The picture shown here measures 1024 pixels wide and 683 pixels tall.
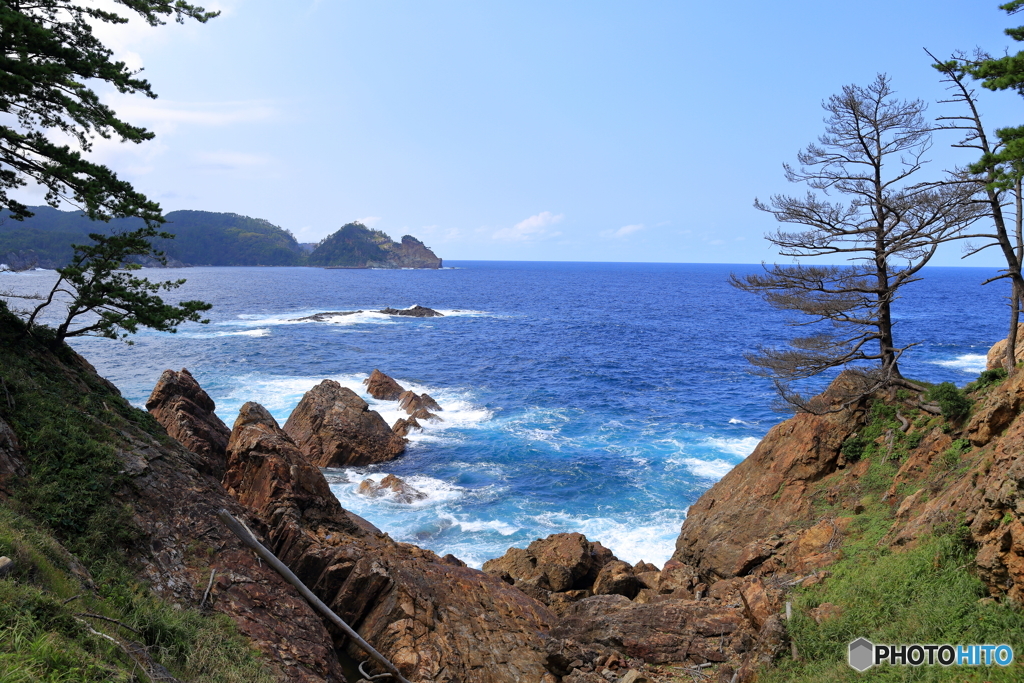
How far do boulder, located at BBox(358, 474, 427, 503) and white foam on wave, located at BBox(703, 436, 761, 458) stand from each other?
17.7 meters

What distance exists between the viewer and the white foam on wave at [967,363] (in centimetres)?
4971

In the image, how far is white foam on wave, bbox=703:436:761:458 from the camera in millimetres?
32031

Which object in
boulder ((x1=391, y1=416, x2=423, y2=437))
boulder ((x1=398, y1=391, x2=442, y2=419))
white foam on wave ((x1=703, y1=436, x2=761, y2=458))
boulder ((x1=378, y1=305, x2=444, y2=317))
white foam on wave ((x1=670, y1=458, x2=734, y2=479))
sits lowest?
white foam on wave ((x1=670, y1=458, x2=734, y2=479))

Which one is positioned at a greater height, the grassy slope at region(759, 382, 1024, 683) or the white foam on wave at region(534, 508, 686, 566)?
the grassy slope at region(759, 382, 1024, 683)

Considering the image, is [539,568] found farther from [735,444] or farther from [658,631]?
[735,444]

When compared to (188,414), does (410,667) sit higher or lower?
lower

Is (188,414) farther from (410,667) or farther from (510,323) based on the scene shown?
(510,323)

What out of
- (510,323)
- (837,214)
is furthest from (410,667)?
(510,323)

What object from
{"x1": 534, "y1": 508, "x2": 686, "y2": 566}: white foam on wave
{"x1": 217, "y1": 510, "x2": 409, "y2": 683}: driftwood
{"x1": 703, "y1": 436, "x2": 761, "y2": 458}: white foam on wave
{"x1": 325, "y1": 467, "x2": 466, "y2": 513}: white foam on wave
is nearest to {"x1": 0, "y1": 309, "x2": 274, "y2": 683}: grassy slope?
{"x1": 217, "y1": 510, "x2": 409, "y2": 683}: driftwood

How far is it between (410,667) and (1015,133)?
18399 mm

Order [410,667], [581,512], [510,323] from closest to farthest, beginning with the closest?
[410,667]
[581,512]
[510,323]

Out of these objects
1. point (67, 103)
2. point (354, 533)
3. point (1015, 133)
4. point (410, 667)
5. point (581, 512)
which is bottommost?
point (581, 512)

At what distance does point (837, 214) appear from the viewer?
18188 mm

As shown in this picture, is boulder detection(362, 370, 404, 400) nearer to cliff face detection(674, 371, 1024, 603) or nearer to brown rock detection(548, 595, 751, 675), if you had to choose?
cliff face detection(674, 371, 1024, 603)
